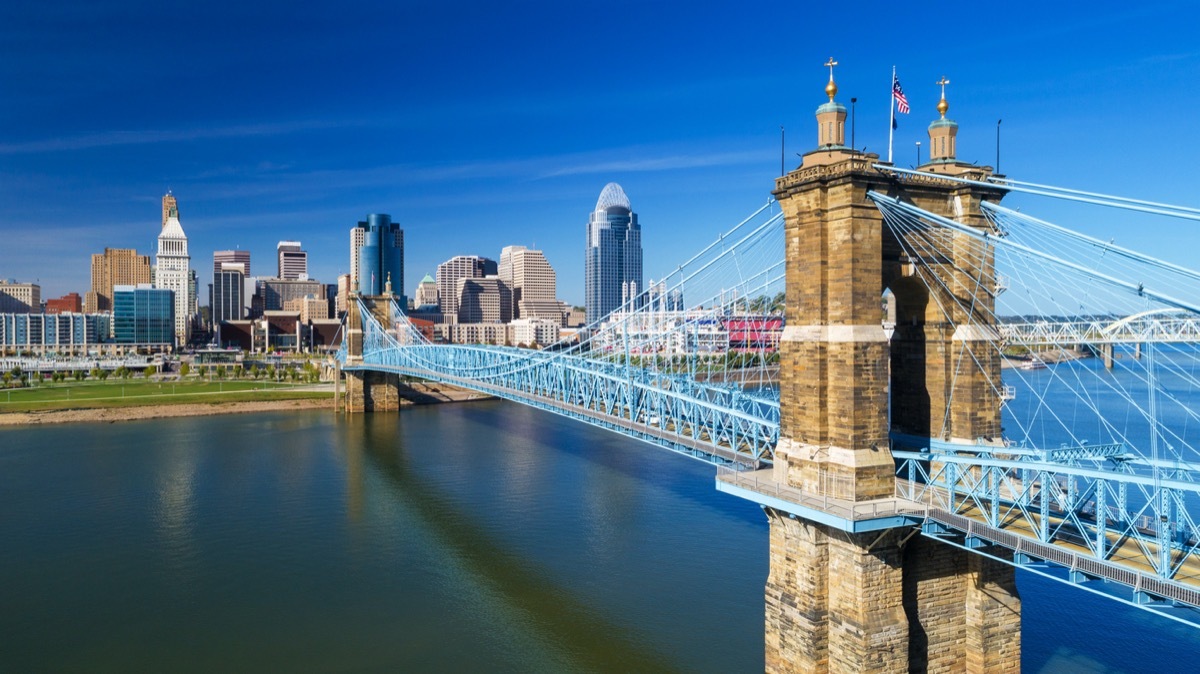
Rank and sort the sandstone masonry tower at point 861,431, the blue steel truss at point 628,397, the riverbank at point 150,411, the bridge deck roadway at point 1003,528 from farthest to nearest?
the riverbank at point 150,411, the blue steel truss at point 628,397, the sandstone masonry tower at point 861,431, the bridge deck roadway at point 1003,528

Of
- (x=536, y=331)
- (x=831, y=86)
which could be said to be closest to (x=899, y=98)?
(x=831, y=86)

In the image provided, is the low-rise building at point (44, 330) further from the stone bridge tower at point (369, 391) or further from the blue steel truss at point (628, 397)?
the blue steel truss at point (628, 397)

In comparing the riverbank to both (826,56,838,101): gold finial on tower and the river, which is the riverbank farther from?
(826,56,838,101): gold finial on tower

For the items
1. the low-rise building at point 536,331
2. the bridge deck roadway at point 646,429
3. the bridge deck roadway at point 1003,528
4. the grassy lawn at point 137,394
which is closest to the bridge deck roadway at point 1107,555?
the bridge deck roadway at point 1003,528

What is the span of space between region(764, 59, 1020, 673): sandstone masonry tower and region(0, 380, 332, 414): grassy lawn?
6816 centimetres

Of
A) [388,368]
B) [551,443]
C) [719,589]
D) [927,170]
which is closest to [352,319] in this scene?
[388,368]

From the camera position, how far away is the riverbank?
64.0m

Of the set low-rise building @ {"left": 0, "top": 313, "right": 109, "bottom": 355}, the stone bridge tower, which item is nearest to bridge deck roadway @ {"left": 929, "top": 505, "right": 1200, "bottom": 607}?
the stone bridge tower

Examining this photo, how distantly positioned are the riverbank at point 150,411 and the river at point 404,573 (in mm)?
19464

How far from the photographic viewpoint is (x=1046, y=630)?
22.0m

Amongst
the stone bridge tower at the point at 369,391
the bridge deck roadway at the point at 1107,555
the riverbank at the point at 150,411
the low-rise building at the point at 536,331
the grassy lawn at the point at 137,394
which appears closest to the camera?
the bridge deck roadway at the point at 1107,555

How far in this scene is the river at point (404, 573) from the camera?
21.1 metres

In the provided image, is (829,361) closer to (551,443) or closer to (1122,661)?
(1122,661)

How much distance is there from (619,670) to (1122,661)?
12.6 m
